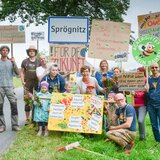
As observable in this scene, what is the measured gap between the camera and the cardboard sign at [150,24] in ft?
35.9

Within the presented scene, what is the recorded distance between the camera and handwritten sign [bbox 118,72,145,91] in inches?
365

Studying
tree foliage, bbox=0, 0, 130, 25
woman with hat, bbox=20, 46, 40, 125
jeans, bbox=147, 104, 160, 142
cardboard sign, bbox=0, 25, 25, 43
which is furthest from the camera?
tree foliage, bbox=0, 0, 130, 25

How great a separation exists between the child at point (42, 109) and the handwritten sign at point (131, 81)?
1707 millimetres

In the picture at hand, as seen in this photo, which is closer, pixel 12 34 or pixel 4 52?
pixel 4 52

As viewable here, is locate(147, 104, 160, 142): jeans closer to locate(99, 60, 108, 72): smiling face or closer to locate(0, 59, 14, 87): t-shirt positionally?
locate(99, 60, 108, 72): smiling face

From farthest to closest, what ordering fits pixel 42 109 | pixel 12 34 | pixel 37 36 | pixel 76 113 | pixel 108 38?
pixel 37 36 → pixel 12 34 → pixel 108 38 → pixel 42 109 → pixel 76 113

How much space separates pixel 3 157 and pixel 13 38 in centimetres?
459

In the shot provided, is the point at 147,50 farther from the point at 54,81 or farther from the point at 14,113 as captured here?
the point at 14,113

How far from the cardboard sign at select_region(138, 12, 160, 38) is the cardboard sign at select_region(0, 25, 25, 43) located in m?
3.07

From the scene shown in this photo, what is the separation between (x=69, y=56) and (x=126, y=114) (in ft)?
8.78

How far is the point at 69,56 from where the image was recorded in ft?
35.0

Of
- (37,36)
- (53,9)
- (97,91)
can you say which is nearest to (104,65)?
(97,91)

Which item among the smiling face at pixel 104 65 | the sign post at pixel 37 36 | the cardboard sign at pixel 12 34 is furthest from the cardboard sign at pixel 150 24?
the sign post at pixel 37 36

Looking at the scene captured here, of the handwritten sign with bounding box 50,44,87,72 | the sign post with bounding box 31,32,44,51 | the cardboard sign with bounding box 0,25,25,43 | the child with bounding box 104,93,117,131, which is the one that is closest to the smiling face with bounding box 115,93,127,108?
the child with bounding box 104,93,117,131
